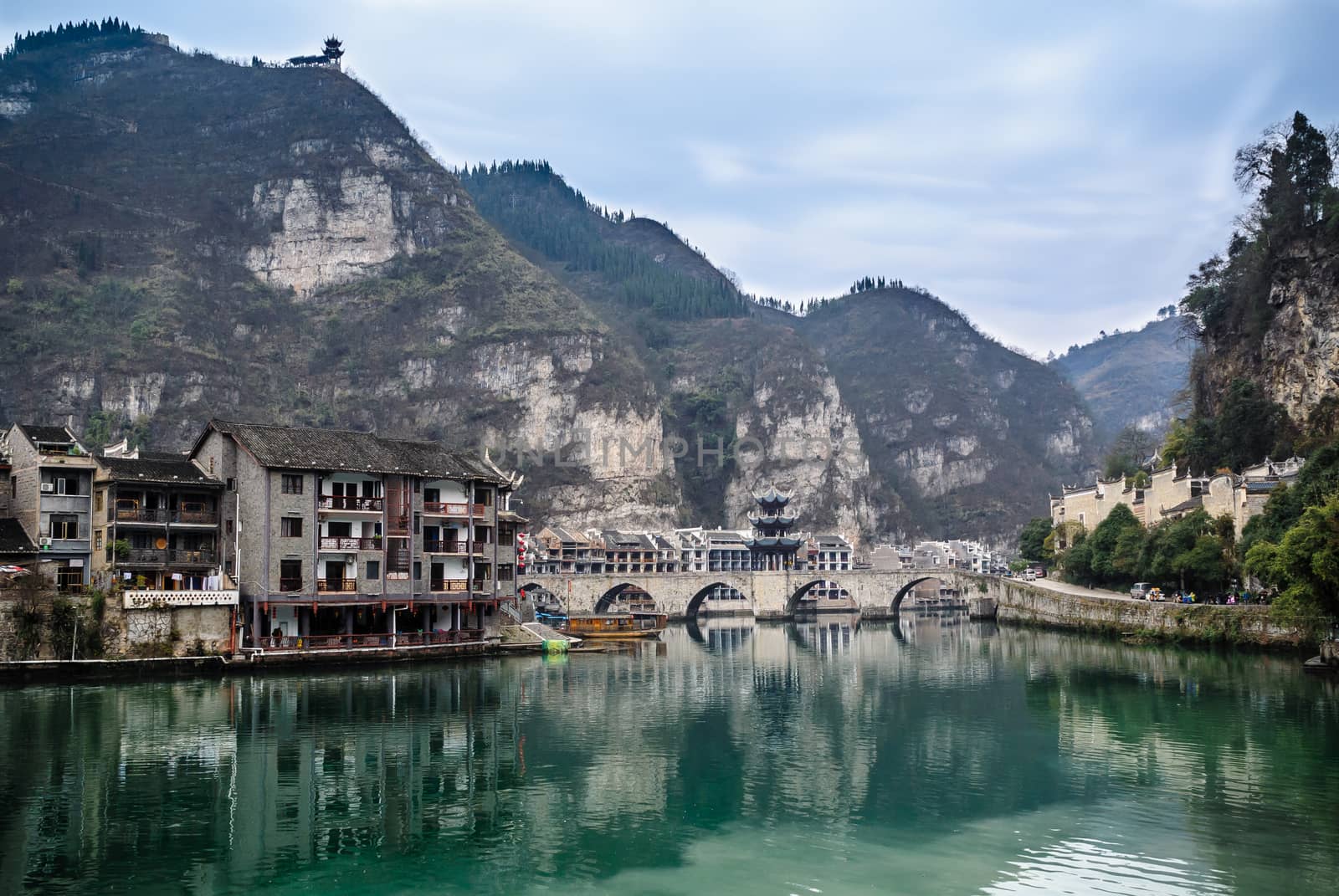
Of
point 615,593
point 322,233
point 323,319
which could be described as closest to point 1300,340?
point 615,593

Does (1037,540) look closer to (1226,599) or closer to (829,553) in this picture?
(1226,599)

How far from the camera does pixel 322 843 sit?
21703mm

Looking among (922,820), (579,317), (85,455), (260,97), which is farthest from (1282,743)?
(260,97)

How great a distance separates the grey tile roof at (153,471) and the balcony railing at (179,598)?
5704mm

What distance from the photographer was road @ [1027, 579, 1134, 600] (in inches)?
2901

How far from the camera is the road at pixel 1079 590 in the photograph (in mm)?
73688

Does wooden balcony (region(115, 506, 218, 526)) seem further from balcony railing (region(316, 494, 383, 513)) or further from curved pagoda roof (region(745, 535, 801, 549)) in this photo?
curved pagoda roof (region(745, 535, 801, 549))

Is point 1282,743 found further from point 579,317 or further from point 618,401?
point 579,317

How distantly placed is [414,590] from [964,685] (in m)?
25.3

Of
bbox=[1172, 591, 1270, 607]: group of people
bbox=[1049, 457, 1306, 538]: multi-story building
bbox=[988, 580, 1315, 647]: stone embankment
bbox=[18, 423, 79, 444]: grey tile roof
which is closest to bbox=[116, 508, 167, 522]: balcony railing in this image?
bbox=[18, 423, 79, 444]: grey tile roof

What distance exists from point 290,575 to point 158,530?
6.25 metres

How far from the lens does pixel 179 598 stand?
47562mm

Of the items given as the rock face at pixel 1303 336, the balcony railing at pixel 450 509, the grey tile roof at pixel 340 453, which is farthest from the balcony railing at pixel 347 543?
the rock face at pixel 1303 336

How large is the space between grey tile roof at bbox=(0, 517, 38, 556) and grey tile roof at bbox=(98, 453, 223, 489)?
13.9ft
